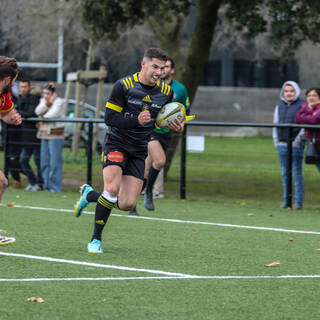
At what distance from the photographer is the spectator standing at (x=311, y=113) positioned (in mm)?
13288

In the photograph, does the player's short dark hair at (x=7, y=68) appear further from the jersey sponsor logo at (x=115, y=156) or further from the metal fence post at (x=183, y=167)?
the metal fence post at (x=183, y=167)

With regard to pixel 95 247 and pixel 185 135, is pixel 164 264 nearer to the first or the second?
pixel 95 247

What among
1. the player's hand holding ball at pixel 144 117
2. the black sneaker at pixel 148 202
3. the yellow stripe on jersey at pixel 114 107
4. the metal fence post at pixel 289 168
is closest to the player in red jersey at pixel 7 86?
the yellow stripe on jersey at pixel 114 107

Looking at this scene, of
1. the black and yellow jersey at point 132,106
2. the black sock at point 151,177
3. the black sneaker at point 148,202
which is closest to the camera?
the black and yellow jersey at point 132,106

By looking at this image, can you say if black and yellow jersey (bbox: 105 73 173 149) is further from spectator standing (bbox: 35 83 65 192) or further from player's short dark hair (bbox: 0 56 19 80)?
spectator standing (bbox: 35 83 65 192)

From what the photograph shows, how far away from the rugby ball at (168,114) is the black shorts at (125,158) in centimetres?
38

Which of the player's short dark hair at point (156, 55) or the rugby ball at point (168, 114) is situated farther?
the rugby ball at point (168, 114)

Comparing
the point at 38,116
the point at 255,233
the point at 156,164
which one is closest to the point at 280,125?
the point at 156,164

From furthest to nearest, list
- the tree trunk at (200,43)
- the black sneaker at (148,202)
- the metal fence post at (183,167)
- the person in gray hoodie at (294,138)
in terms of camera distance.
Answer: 1. the tree trunk at (200,43)
2. the metal fence post at (183,167)
3. the person in gray hoodie at (294,138)
4. the black sneaker at (148,202)

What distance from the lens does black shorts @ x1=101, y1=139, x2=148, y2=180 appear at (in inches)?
331

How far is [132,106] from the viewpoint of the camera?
835cm

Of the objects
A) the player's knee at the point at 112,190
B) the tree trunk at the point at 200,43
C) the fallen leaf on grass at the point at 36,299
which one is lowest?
the fallen leaf on grass at the point at 36,299

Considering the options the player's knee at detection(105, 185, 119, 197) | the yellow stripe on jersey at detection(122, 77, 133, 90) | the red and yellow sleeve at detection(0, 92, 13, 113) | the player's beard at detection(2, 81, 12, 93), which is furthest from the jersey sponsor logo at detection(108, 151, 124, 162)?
the player's beard at detection(2, 81, 12, 93)

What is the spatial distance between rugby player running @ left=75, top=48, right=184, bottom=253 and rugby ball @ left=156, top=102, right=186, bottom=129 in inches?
1.7
